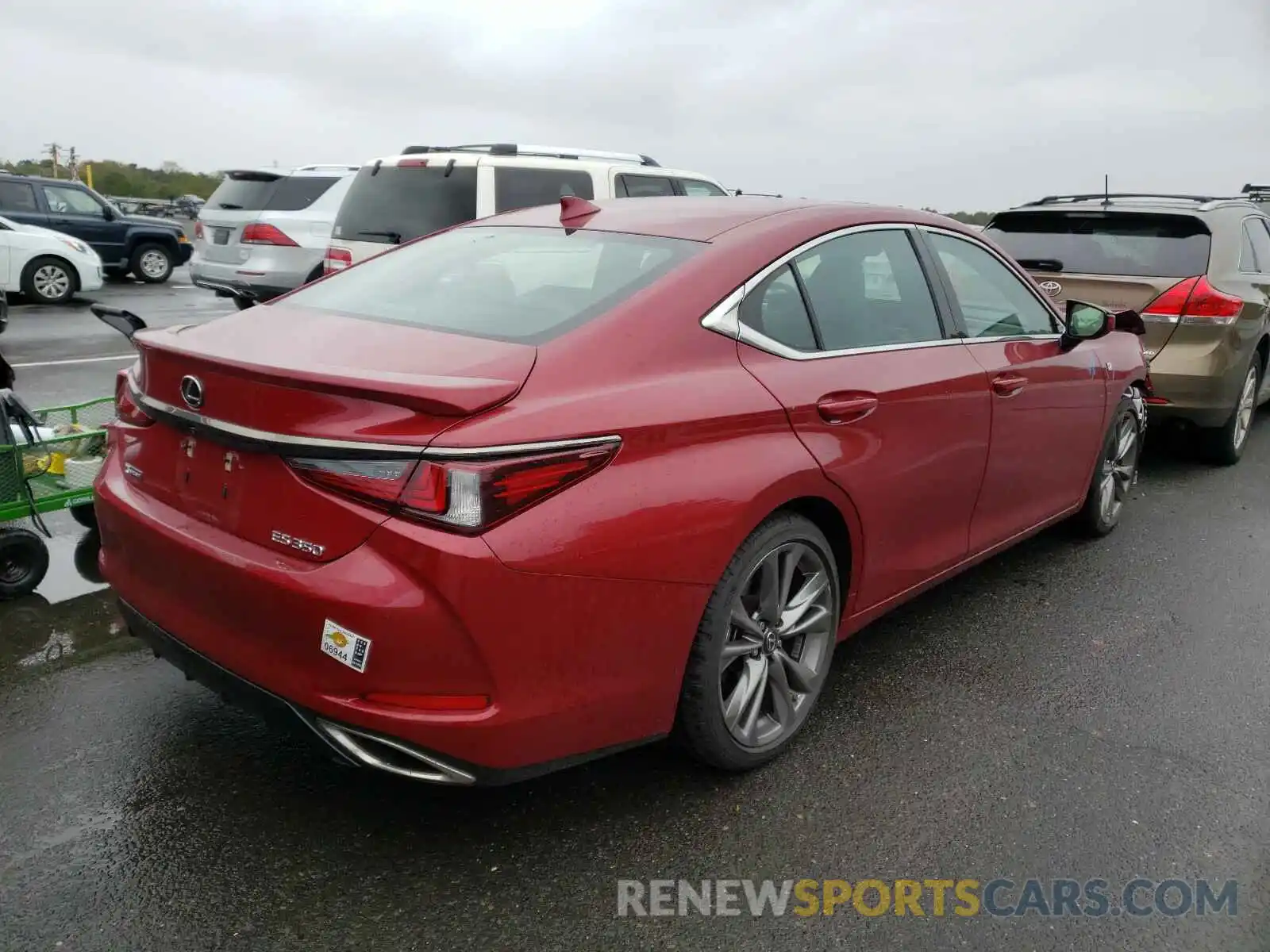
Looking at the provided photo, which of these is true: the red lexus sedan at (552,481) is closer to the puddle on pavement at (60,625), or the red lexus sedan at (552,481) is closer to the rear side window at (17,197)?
the puddle on pavement at (60,625)

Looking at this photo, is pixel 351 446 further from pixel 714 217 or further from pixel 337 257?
pixel 337 257

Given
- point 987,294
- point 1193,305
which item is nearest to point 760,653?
point 987,294

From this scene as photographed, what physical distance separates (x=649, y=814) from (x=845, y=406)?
1268 mm

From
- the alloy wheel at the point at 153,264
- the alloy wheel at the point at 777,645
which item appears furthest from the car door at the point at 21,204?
the alloy wheel at the point at 777,645

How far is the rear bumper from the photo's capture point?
2107 millimetres

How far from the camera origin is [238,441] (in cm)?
230

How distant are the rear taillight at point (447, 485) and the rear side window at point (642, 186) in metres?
6.30

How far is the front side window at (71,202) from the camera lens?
627 inches

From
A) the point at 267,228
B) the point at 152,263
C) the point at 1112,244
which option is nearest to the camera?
the point at 1112,244

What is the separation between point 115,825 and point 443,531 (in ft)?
4.17

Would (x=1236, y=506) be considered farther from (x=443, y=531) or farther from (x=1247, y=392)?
(x=443, y=531)

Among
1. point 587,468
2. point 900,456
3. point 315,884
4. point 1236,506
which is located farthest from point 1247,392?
point 315,884

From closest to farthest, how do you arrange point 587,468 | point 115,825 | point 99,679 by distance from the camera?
point 587,468 → point 115,825 → point 99,679

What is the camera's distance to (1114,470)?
504cm
